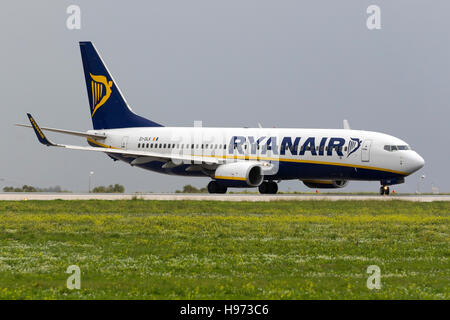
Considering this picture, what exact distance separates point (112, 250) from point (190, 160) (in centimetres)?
3185

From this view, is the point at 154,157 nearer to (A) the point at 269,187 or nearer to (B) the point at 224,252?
(A) the point at 269,187

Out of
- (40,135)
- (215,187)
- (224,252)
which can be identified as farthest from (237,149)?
(224,252)

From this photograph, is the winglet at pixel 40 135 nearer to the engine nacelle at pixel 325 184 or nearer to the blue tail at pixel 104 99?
the blue tail at pixel 104 99

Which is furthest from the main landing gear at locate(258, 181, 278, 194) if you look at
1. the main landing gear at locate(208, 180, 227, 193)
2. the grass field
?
the grass field

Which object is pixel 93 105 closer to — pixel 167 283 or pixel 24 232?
pixel 24 232

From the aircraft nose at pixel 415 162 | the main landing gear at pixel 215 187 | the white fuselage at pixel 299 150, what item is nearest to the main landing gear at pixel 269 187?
the white fuselage at pixel 299 150

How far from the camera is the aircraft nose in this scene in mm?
45594

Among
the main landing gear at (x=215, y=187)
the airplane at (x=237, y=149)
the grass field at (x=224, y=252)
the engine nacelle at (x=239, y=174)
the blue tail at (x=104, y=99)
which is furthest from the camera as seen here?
the blue tail at (x=104, y=99)

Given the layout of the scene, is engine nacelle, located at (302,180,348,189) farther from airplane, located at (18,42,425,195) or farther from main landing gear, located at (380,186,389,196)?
main landing gear, located at (380,186,389,196)

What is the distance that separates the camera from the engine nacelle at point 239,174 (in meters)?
48.4

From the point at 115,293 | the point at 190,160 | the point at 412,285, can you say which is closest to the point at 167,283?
the point at 115,293

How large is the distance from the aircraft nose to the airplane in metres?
0.06

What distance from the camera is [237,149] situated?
52.1 m

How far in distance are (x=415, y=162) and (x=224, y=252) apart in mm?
27601
